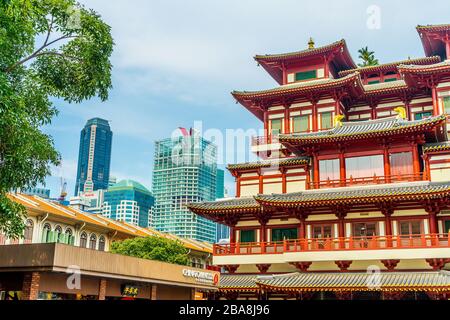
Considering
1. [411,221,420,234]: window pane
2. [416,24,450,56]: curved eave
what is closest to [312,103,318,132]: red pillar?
[416,24,450,56]: curved eave

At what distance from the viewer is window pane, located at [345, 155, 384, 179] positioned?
33.7 meters

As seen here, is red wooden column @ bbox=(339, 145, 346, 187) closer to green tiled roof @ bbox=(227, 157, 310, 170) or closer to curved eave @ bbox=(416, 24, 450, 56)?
green tiled roof @ bbox=(227, 157, 310, 170)

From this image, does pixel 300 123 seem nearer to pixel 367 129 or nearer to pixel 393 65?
pixel 367 129

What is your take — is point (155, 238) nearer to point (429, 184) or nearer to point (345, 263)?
point (345, 263)

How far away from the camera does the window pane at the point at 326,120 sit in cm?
3847

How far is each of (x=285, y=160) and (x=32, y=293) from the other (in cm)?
2199

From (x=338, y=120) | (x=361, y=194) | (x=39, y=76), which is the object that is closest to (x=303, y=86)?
(x=338, y=120)

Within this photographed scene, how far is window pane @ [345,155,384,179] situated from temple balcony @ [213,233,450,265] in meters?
4.77

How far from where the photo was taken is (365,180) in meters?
33.6

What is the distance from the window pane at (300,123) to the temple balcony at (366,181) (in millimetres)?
5988

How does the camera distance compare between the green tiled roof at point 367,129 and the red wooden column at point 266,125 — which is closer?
the green tiled roof at point 367,129

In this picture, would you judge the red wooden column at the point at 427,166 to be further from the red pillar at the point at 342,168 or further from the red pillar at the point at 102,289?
the red pillar at the point at 102,289

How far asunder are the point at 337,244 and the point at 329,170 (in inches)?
223

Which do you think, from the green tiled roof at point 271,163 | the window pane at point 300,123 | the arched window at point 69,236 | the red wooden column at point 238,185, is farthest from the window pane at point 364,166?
the arched window at point 69,236
